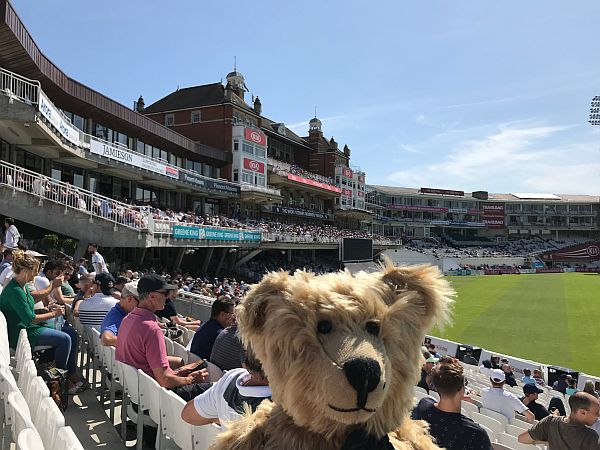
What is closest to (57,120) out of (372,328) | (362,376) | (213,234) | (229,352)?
(213,234)

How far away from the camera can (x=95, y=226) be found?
16859 mm

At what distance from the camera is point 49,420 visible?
2766 mm

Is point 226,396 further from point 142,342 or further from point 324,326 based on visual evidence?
point 142,342

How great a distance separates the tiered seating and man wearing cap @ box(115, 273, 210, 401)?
32.5 inches

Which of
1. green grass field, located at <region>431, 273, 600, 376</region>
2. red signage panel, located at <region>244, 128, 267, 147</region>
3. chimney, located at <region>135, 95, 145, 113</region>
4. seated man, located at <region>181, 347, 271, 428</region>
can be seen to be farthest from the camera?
chimney, located at <region>135, 95, 145, 113</region>

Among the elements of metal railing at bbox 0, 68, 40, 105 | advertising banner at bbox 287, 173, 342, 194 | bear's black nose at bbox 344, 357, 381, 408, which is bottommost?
bear's black nose at bbox 344, 357, 381, 408

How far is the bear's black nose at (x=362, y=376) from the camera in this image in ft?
4.85

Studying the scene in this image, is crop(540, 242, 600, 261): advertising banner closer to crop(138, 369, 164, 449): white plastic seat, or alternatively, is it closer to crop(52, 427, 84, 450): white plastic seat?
crop(138, 369, 164, 449): white plastic seat

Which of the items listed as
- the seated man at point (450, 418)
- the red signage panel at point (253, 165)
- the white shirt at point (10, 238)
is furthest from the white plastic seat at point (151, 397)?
the red signage panel at point (253, 165)

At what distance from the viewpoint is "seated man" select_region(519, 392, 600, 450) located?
137 inches

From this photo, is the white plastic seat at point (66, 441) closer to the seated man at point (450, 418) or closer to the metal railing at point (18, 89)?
the seated man at point (450, 418)

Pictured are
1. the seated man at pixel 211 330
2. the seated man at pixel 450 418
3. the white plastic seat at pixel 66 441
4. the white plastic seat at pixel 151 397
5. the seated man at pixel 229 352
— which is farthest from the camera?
the seated man at pixel 211 330

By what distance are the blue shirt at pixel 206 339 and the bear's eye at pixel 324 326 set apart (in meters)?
3.66

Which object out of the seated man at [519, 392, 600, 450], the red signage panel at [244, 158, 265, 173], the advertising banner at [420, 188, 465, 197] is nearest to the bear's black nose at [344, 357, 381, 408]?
the seated man at [519, 392, 600, 450]
